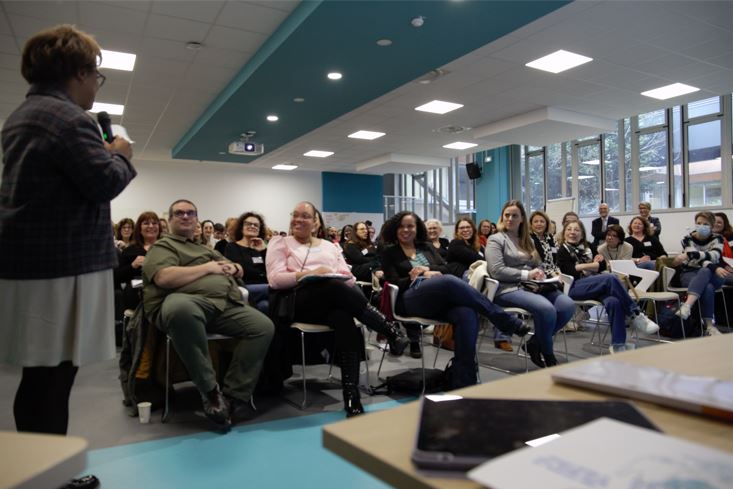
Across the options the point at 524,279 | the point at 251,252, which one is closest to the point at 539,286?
the point at 524,279

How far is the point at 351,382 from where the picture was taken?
107 inches

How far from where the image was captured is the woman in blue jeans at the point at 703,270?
4766 millimetres

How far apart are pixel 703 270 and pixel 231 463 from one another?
478 centimetres

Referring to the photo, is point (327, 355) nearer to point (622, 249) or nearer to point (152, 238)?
point (152, 238)

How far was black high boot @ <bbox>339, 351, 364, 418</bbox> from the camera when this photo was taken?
2674 mm

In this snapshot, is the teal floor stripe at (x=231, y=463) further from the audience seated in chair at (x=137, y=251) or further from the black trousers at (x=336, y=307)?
the audience seated in chair at (x=137, y=251)

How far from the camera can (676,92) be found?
6727 mm

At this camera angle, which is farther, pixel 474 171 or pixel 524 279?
pixel 474 171

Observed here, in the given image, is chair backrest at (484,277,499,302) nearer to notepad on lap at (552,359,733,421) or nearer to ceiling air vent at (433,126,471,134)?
notepad on lap at (552,359,733,421)

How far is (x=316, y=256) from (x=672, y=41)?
4.44 meters

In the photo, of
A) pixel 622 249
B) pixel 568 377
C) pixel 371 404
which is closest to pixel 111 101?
pixel 371 404

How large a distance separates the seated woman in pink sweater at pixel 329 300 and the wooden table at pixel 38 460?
6.94ft

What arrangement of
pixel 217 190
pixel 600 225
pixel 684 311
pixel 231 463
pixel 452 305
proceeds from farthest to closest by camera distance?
pixel 217 190, pixel 600 225, pixel 684 311, pixel 452 305, pixel 231 463

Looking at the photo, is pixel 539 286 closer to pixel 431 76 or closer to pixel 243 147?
pixel 431 76
